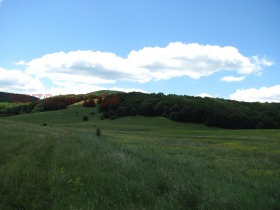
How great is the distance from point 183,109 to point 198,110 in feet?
19.3

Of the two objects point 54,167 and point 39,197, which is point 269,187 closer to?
point 39,197

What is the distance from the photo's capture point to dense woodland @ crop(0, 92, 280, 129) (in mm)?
121188

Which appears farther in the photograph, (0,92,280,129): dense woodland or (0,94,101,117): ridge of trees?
(0,94,101,117): ridge of trees

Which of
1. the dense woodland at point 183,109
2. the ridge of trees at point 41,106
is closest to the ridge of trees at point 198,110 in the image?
the dense woodland at point 183,109

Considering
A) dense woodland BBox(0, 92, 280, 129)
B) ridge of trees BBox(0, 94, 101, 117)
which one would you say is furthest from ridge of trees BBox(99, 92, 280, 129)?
ridge of trees BBox(0, 94, 101, 117)

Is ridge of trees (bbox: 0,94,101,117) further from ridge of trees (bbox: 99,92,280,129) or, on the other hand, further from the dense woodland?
ridge of trees (bbox: 99,92,280,129)

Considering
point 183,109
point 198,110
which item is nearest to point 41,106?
point 183,109

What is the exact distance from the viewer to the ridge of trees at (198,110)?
121 meters

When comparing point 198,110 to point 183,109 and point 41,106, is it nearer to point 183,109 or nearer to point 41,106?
point 183,109

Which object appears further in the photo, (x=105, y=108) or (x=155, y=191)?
(x=105, y=108)

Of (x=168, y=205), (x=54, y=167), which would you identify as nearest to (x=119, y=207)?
(x=168, y=205)

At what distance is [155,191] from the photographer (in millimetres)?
9508

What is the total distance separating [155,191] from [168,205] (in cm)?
169

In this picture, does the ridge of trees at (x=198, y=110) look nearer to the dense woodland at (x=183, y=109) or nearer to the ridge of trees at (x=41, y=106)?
the dense woodland at (x=183, y=109)
